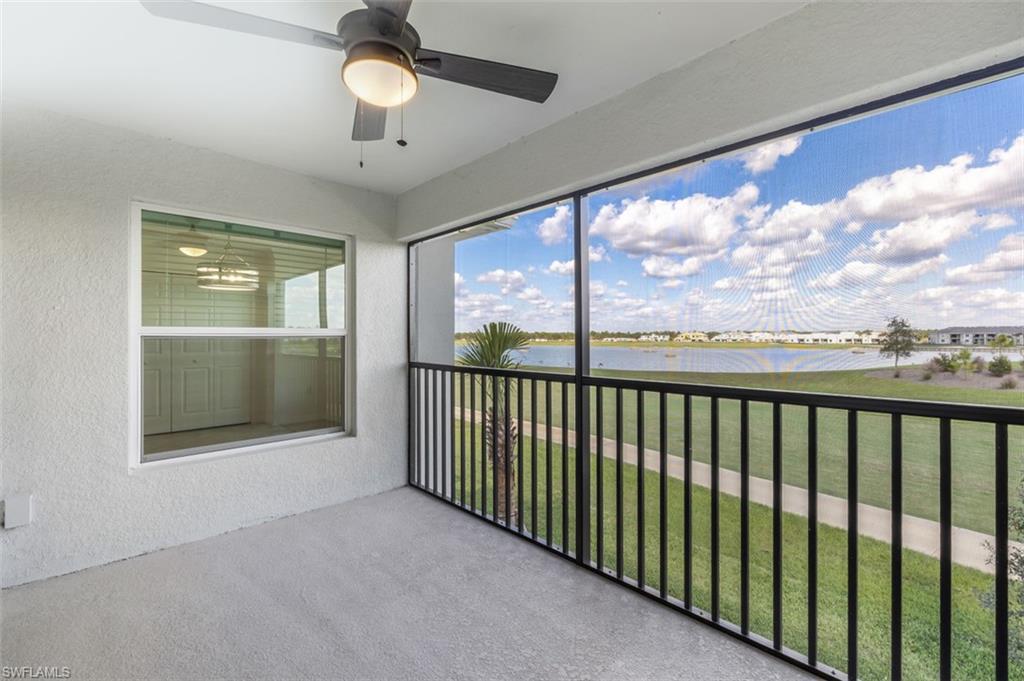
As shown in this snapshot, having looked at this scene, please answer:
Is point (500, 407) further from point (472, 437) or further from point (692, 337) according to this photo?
point (692, 337)

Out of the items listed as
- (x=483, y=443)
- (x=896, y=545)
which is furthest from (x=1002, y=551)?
(x=483, y=443)

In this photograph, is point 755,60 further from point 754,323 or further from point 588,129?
point 754,323

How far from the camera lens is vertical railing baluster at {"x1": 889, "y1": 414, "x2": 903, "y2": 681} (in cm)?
148

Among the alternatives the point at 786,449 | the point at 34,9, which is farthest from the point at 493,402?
the point at 34,9

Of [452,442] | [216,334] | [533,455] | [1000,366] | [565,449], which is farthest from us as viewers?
[452,442]

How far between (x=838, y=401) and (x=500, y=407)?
1846 mm

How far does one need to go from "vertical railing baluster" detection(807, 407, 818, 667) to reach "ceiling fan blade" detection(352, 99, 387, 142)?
2.03 metres

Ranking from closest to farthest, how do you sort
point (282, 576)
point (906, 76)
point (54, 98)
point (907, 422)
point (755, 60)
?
point (906, 76) < point (907, 422) < point (755, 60) < point (54, 98) < point (282, 576)

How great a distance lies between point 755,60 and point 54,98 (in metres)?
3.11

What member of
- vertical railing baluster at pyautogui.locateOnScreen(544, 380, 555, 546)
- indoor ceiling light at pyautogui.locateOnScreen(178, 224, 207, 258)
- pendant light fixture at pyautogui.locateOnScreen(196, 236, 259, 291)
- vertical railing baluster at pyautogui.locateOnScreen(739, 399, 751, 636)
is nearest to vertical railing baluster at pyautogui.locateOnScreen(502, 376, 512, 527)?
vertical railing baluster at pyautogui.locateOnScreen(544, 380, 555, 546)

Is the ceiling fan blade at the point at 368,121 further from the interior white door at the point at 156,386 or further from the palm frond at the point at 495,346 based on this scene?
the interior white door at the point at 156,386

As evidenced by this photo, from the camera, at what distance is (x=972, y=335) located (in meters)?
1.40

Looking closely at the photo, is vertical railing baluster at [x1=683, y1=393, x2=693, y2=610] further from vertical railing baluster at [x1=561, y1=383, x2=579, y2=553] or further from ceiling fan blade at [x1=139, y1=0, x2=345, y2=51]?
ceiling fan blade at [x1=139, y1=0, x2=345, y2=51]

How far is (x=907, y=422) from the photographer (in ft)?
5.00
